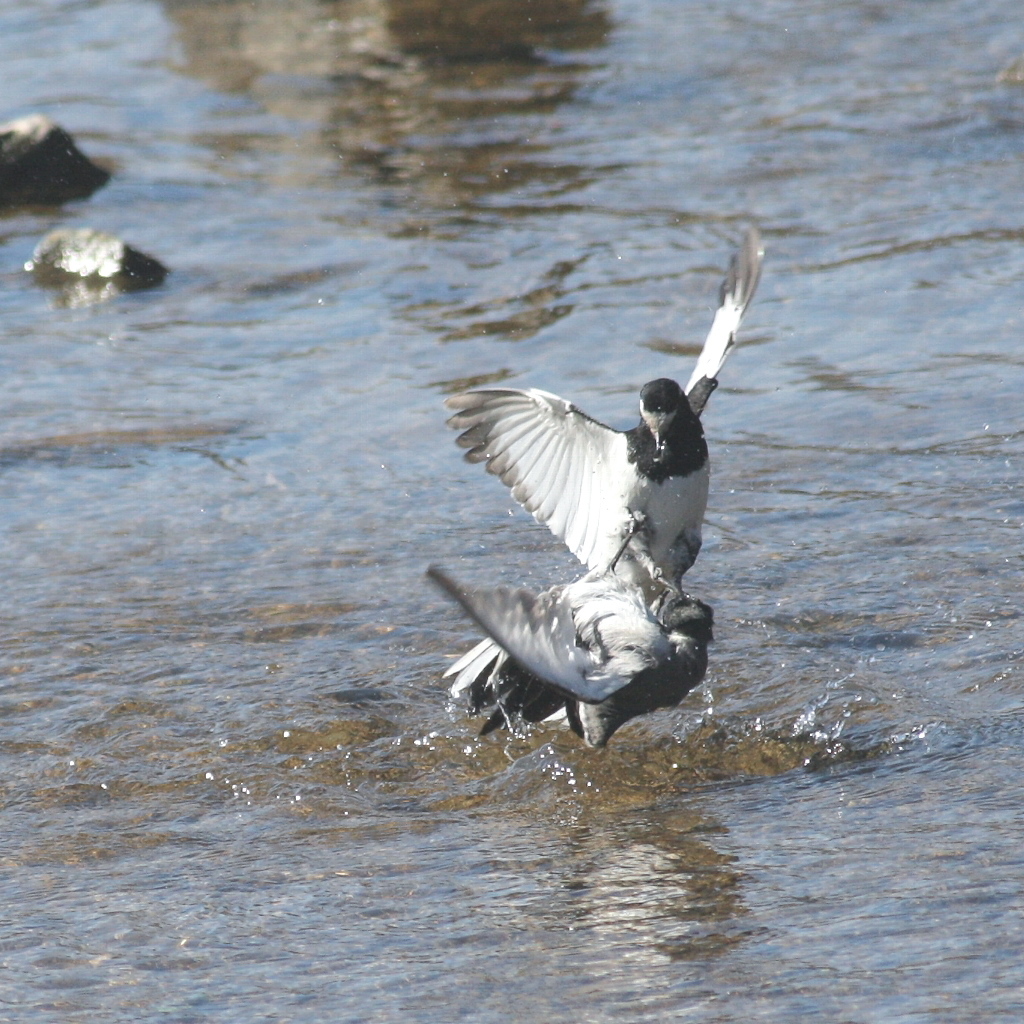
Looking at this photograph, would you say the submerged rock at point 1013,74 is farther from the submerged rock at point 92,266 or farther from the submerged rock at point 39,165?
the submerged rock at point 39,165

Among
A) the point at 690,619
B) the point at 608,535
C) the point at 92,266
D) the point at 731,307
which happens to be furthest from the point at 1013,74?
the point at 690,619

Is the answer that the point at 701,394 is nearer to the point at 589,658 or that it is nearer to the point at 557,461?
the point at 557,461

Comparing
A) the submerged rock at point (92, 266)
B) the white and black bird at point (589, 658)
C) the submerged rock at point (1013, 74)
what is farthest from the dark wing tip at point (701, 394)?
the submerged rock at point (1013, 74)

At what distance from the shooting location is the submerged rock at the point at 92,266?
361 inches

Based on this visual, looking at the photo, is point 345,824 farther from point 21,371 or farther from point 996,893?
point 21,371

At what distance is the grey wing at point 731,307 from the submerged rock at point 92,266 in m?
4.54

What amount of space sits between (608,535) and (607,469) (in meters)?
0.20

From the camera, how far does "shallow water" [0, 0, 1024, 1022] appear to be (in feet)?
11.5

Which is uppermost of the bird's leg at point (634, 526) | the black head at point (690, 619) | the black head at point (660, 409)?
the black head at point (660, 409)

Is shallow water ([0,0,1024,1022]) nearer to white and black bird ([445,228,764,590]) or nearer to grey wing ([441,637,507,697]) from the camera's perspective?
grey wing ([441,637,507,697])

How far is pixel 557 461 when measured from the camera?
16.7ft

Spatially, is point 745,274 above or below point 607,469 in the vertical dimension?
above

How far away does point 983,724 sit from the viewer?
14.5ft

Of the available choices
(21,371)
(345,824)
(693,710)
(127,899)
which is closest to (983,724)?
(693,710)
